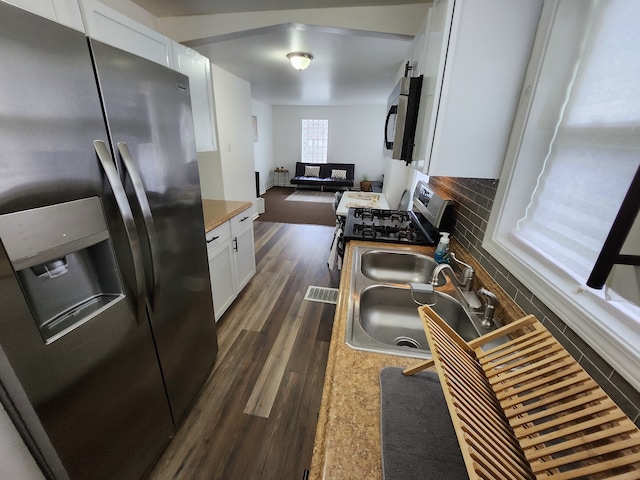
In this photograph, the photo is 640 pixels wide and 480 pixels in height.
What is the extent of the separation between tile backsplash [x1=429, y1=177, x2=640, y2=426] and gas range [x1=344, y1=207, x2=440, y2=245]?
0.73ft

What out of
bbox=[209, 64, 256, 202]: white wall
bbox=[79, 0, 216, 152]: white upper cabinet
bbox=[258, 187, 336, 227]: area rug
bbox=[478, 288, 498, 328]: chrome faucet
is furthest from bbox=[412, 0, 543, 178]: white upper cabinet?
bbox=[258, 187, 336, 227]: area rug

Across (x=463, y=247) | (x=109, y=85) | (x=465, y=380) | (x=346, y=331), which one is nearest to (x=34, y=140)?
(x=109, y=85)

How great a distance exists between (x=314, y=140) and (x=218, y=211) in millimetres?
7069

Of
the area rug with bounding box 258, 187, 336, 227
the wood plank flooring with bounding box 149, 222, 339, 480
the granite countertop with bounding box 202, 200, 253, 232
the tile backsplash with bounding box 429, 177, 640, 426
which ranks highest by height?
the tile backsplash with bounding box 429, 177, 640, 426

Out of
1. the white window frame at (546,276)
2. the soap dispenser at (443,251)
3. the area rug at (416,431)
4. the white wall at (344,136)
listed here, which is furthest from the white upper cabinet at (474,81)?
the white wall at (344,136)

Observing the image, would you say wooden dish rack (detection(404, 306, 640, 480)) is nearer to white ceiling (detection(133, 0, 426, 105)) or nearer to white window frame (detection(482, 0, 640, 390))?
white window frame (detection(482, 0, 640, 390))

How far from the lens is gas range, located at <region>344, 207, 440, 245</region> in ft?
5.88

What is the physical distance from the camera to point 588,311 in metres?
0.72

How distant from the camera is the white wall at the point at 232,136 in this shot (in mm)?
3691

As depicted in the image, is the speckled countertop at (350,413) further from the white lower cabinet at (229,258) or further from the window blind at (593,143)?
the white lower cabinet at (229,258)

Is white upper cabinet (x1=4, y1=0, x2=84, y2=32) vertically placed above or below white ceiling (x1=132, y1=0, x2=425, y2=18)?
below

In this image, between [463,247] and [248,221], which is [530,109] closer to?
[463,247]

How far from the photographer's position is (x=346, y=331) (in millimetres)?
949

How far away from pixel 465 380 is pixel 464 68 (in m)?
1.09
